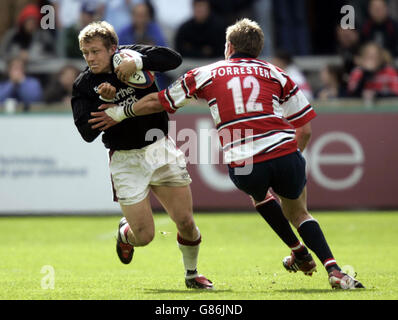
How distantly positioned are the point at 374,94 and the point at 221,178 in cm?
267

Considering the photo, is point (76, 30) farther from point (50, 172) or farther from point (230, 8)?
point (50, 172)

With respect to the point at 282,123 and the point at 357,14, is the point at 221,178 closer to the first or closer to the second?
the point at 357,14

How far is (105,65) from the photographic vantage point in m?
6.96

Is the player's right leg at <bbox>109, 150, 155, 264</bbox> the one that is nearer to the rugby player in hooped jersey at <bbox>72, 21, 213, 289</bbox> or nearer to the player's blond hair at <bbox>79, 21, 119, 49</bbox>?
the rugby player in hooped jersey at <bbox>72, 21, 213, 289</bbox>

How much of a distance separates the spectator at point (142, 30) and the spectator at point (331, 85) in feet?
8.61

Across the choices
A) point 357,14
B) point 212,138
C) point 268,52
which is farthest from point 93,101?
point 357,14

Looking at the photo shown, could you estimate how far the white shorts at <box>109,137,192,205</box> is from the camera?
23.2 ft

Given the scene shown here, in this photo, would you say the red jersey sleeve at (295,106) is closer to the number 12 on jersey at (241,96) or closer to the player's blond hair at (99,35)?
the number 12 on jersey at (241,96)

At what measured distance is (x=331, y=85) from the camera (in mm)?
14430

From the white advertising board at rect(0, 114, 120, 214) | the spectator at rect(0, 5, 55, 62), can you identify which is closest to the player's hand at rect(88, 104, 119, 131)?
the white advertising board at rect(0, 114, 120, 214)

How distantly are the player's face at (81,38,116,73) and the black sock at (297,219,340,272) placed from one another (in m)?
1.93

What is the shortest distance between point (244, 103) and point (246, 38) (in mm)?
497

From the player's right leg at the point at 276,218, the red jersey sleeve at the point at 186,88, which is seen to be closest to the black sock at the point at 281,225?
the player's right leg at the point at 276,218
